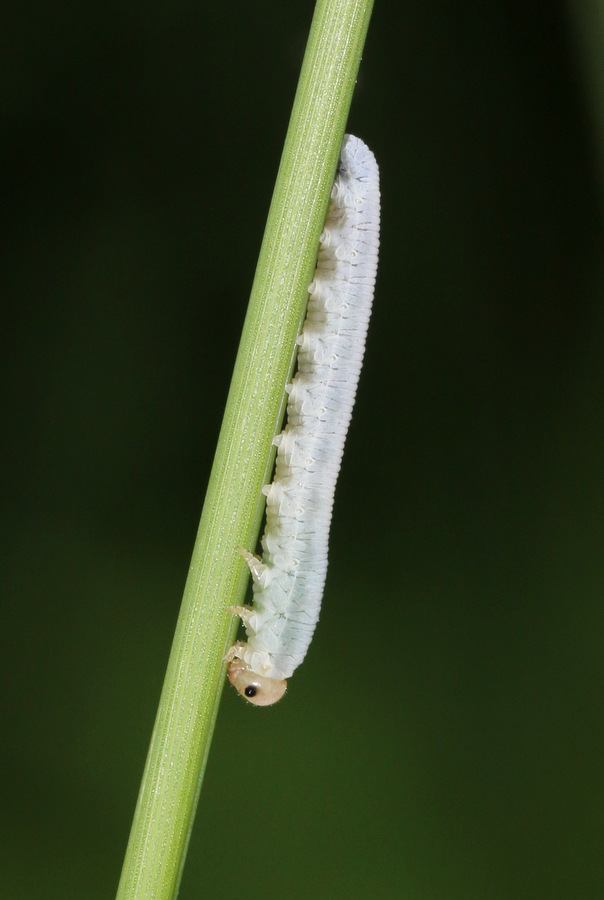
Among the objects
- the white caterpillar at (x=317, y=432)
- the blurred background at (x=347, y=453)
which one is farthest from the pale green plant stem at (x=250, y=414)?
the blurred background at (x=347, y=453)

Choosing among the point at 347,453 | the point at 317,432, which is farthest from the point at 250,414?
the point at 347,453

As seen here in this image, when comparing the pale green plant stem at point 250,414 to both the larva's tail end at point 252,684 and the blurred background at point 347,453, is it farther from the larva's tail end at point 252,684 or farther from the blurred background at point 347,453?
the blurred background at point 347,453

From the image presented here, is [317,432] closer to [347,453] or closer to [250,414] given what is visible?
[250,414]

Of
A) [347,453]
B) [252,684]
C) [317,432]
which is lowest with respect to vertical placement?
[252,684]

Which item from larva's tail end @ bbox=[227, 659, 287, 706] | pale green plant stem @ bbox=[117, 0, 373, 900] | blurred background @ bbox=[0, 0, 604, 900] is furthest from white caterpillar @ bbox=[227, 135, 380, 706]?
blurred background @ bbox=[0, 0, 604, 900]

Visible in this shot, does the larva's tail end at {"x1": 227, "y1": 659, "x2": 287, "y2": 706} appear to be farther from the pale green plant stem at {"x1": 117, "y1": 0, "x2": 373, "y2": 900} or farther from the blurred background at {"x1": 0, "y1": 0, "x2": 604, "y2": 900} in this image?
the blurred background at {"x1": 0, "y1": 0, "x2": 604, "y2": 900}

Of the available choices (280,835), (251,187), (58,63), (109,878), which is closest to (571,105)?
(251,187)
